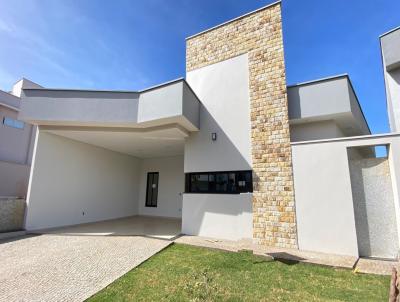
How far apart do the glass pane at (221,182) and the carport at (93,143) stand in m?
2.14

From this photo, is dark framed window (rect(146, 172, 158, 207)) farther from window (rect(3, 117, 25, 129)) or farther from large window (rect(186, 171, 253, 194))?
window (rect(3, 117, 25, 129))

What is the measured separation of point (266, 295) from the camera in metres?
3.61

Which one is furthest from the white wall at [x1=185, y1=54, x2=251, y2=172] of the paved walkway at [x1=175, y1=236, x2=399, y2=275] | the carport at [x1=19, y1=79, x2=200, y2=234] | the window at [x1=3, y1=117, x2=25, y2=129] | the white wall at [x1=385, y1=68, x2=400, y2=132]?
the window at [x1=3, y1=117, x2=25, y2=129]

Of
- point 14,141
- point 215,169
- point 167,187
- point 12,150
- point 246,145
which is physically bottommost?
point 167,187

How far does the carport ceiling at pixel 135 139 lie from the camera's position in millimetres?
8367

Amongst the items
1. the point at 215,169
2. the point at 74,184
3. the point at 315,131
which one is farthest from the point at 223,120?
the point at 74,184

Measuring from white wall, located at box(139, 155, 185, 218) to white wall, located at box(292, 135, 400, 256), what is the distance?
7457mm

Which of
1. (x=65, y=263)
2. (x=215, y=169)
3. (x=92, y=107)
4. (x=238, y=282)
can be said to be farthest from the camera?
(x=215, y=169)

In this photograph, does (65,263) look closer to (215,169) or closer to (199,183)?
(199,183)

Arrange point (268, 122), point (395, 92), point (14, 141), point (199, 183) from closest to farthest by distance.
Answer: point (395, 92) → point (268, 122) → point (199, 183) → point (14, 141)

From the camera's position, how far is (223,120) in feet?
26.6

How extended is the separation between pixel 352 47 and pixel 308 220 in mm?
7005

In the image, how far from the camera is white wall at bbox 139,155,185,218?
12.6m

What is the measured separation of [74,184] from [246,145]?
26.6 ft
